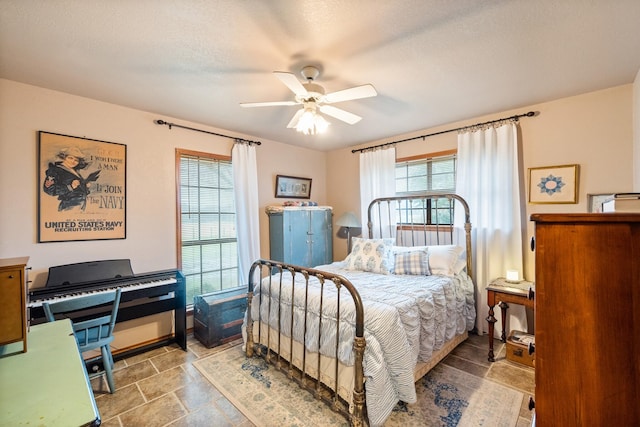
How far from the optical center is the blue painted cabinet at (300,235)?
12.8 feet

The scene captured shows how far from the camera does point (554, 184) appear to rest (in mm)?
2783

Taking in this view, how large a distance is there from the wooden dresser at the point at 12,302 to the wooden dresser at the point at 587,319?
7.05 ft

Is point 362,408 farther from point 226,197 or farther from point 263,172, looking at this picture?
point 263,172

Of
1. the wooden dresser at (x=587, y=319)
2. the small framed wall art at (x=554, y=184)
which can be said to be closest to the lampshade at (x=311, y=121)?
the wooden dresser at (x=587, y=319)

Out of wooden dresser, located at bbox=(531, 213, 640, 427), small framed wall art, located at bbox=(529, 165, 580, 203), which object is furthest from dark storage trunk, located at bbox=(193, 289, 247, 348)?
small framed wall art, located at bbox=(529, 165, 580, 203)

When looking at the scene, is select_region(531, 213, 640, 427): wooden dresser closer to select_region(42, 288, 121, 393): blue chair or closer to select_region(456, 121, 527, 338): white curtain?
select_region(456, 121, 527, 338): white curtain

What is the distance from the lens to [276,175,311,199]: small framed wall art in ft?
14.0

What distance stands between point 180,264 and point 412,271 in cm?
268

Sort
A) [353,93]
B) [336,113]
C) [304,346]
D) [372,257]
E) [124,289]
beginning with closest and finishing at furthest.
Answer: [353,93] < [304,346] < [336,113] < [124,289] < [372,257]

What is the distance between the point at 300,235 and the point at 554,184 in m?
3.02

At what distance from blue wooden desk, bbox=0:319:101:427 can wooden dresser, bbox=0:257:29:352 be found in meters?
0.11

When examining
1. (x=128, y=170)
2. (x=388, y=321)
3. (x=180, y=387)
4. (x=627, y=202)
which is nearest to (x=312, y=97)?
(x=388, y=321)

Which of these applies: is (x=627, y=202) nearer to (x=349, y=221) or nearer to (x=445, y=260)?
(x=445, y=260)

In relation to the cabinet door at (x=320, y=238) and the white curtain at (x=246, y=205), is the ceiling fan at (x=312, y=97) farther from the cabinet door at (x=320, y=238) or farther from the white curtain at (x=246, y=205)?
the cabinet door at (x=320, y=238)
